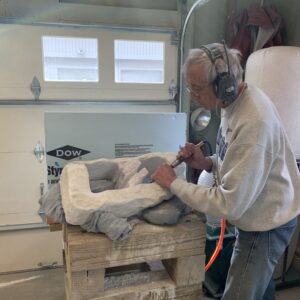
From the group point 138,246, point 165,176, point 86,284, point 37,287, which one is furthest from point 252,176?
point 37,287

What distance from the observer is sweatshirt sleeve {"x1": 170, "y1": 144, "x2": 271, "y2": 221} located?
914 millimetres

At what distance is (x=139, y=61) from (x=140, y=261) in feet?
5.68

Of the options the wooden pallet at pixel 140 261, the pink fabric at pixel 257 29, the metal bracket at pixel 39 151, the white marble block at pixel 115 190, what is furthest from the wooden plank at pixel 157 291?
the pink fabric at pixel 257 29

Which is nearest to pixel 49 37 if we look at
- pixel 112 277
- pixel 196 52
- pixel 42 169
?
pixel 42 169

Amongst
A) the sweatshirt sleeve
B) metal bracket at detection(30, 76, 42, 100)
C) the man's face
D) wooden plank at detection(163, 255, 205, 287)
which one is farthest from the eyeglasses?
metal bracket at detection(30, 76, 42, 100)

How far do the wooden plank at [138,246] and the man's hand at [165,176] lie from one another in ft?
0.44

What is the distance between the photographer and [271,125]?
96cm

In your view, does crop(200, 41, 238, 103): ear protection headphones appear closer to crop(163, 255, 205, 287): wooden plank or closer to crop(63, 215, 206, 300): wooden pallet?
crop(63, 215, 206, 300): wooden pallet

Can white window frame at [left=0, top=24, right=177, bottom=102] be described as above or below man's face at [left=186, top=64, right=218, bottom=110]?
above

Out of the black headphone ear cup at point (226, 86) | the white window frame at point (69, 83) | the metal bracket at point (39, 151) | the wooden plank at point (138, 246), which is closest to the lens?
the wooden plank at point (138, 246)

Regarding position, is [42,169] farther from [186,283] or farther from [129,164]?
[186,283]

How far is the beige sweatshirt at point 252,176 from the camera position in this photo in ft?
3.02

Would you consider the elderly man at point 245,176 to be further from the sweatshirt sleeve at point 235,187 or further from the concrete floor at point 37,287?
the concrete floor at point 37,287

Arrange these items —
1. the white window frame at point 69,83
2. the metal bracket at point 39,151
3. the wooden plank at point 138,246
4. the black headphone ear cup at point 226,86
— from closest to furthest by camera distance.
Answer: the wooden plank at point 138,246 → the black headphone ear cup at point 226,86 → the white window frame at point 69,83 → the metal bracket at point 39,151
